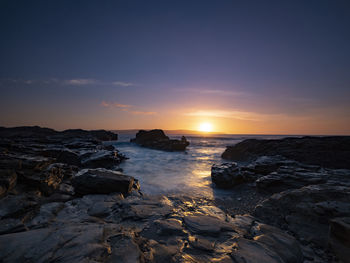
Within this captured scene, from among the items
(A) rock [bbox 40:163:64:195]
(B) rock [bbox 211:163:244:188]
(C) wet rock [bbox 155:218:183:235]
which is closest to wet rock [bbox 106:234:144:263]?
(C) wet rock [bbox 155:218:183:235]

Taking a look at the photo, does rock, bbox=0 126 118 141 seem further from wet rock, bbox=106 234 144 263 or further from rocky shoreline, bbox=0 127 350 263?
wet rock, bbox=106 234 144 263

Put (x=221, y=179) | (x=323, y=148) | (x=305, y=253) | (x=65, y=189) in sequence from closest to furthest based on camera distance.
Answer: (x=305, y=253), (x=65, y=189), (x=221, y=179), (x=323, y=148)

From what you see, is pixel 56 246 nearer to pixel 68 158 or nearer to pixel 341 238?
pixel 341 238

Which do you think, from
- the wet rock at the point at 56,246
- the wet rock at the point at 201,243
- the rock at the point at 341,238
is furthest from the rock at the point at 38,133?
the rock at the point at 341,238

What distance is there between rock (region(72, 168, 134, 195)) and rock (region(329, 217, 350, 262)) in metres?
5.32

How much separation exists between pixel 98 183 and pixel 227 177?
584 centimetres

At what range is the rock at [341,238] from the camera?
2465mm

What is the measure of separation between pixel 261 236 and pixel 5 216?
196 inches

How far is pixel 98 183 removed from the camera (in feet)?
16.0

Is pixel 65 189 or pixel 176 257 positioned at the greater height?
pixel 176 257

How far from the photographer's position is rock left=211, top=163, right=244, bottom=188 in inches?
290

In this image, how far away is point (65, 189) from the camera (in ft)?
16.9

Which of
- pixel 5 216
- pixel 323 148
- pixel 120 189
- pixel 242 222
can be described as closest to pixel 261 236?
pixel 242 222

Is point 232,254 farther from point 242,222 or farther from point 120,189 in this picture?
point 120,189
